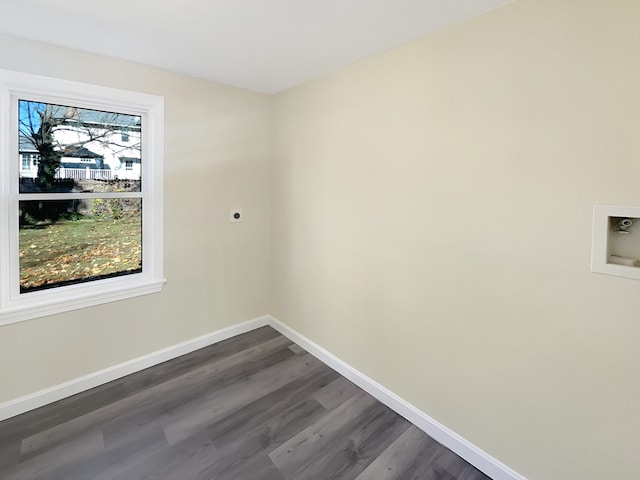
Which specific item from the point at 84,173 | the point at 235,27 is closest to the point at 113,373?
the point at 84,173

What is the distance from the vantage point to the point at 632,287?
1.24 metres

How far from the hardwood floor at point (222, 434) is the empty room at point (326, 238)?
0.02 meters

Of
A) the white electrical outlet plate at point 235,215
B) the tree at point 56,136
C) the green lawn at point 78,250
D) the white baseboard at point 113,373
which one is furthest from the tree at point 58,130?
the white baseboard at point 113,373

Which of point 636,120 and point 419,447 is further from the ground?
point 636,120

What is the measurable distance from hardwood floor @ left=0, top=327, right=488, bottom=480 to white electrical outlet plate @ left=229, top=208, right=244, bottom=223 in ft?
4.29

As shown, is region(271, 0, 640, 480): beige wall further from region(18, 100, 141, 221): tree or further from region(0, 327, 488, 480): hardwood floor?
region(18, 100, 141, 221): tree

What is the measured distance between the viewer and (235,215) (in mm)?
2998

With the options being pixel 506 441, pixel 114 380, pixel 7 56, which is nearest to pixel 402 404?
pixel 506 441

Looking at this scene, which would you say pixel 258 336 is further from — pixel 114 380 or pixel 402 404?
pixel 402 404

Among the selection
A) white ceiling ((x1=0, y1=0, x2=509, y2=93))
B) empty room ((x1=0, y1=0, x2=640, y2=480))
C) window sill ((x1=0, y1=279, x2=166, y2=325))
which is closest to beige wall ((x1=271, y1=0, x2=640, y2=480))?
empty room ((x1=0, y1=0, x2=640, y2=480))

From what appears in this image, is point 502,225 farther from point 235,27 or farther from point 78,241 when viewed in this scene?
point 78,241

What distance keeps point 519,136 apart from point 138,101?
8.16 ft

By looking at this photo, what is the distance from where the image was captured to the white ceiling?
1.56 meters

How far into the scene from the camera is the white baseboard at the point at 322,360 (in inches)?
68.4
